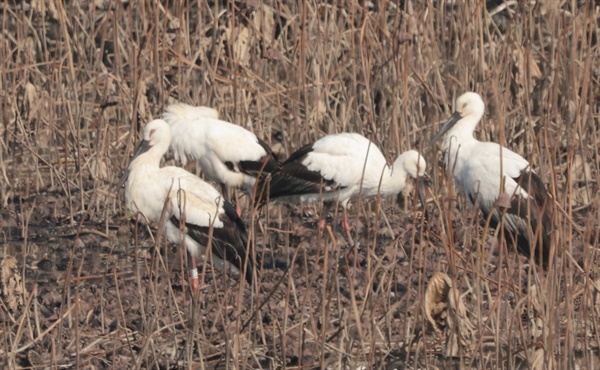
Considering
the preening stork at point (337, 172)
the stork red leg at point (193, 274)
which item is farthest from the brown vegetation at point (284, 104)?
the preening stork at point (337, 172)

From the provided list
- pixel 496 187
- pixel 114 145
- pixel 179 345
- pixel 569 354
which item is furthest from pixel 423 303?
pixel 114 145

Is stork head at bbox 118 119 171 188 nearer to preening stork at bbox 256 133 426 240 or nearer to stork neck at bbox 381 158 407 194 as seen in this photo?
preening stork at bbox 256 133 426 240

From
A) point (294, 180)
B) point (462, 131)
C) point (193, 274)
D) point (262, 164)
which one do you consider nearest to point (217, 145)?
point (262, 164)

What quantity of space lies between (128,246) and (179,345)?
2.27m

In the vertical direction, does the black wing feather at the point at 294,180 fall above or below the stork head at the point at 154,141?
below

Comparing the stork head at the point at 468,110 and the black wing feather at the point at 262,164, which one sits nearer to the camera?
the stork head at the point at 468,110

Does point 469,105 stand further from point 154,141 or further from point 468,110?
point 154,141

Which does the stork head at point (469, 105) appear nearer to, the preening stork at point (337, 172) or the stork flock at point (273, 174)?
the stork flock at point (273, 174)

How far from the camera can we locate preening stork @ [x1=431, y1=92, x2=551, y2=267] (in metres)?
7.28

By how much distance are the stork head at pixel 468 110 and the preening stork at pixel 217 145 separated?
4.25 feet

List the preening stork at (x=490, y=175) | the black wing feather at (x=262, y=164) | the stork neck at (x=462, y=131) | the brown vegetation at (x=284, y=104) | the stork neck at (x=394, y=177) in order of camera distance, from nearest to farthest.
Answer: the preening stork at (x=490, y=175) → the brown vegetation at (x=284, y=104) → the stork neck at (x=462, y=131) → the stork neck at (x=394, y=177) → the black wing feather at (x=262, y=164)

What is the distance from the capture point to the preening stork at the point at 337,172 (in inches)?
321

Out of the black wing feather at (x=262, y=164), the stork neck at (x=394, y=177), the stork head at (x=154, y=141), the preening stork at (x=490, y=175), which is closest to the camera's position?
the preening stork at (x=490, y=175)

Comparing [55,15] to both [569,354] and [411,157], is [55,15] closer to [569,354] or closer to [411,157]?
[411,157]
